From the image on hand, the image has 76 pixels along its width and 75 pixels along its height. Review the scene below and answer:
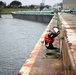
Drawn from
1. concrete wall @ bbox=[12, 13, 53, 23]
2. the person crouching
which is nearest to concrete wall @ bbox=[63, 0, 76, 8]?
concrete wall @ bbox=[12, 13, 53, 23]

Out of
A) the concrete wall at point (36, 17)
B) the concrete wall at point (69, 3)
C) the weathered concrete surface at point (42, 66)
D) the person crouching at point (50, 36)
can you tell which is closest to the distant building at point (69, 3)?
the concrete wall at point (69, 3)

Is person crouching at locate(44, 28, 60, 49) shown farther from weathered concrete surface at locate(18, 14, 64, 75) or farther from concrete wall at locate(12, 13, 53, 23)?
concrete wall at locate(12, 13, 53, 23)

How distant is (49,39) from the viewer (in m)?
10.7

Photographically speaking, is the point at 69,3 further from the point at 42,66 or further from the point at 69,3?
the point at 42,66

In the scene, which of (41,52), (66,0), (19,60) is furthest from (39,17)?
(41,52)

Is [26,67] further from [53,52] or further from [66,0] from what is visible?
[66,0]

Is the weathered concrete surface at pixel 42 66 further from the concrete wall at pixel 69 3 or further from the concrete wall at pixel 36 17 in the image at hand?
the concrete wall at pixel 69 3

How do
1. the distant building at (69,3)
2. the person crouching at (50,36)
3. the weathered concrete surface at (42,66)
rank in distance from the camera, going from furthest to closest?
the distant building at (69,3) < the person crouching at (50,36) < the weathered concrete surface at (42,66)

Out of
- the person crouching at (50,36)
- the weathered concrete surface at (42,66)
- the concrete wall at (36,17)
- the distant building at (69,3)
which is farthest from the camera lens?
the distant building at (69,3)

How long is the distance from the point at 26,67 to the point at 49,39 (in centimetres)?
226

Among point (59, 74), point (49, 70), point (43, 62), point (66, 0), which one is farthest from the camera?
point (66, 0)

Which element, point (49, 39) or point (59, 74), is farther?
point (49, 39)

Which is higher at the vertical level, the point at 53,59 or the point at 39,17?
the point at 53,59

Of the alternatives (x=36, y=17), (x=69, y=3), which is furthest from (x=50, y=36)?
(x=36, y=17)
